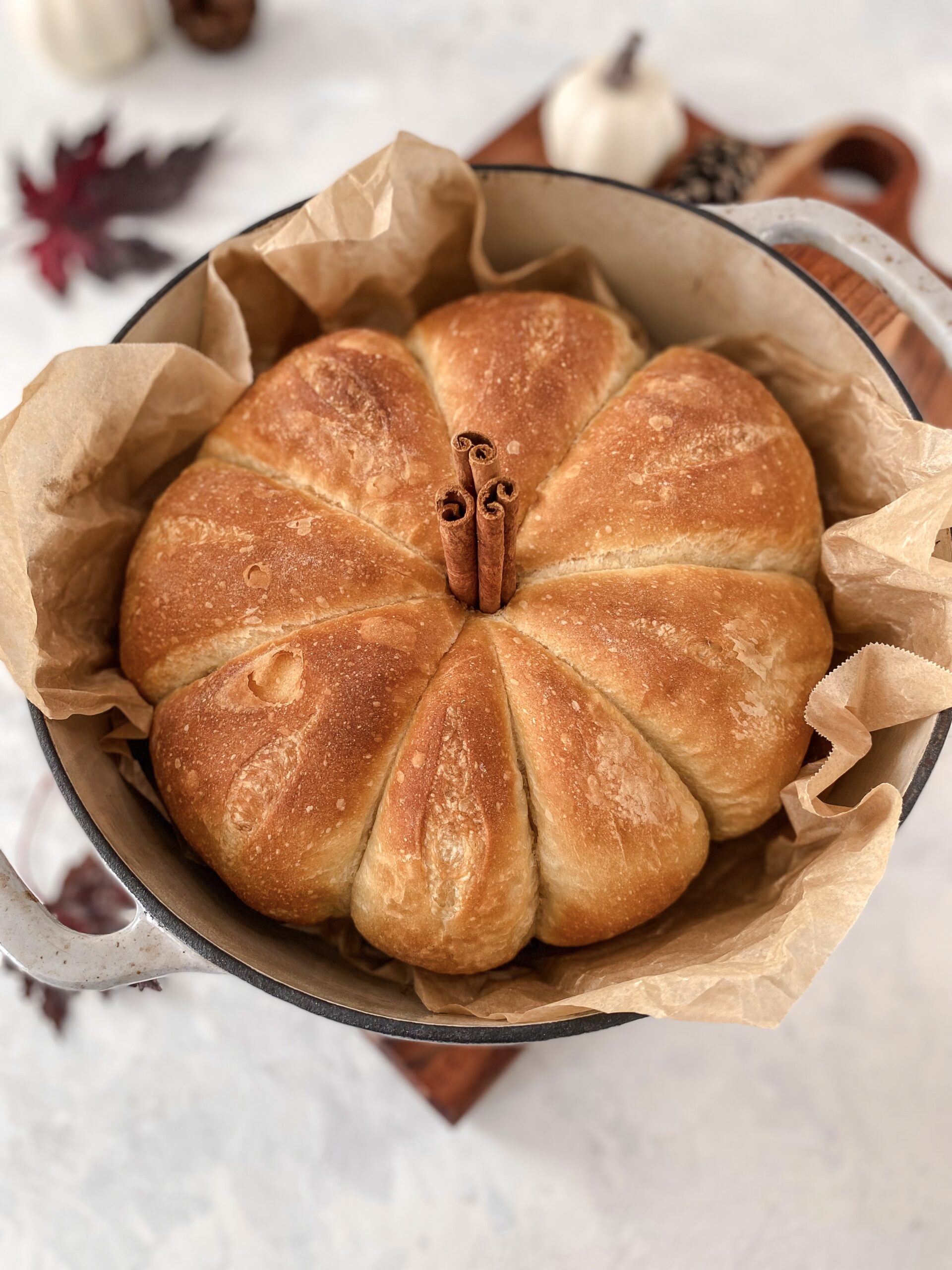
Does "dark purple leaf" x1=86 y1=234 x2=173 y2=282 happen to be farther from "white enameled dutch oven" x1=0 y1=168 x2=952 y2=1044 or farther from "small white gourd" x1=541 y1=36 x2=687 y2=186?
"small white gourd" x1=541 y1=36 x2=687 y2=186

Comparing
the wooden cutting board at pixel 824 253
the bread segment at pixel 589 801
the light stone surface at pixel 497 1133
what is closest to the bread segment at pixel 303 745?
the bread segment at pixel 589 801

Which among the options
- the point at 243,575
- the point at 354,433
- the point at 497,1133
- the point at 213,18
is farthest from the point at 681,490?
the point at 213,18

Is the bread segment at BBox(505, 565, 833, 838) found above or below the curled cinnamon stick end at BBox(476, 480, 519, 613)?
below

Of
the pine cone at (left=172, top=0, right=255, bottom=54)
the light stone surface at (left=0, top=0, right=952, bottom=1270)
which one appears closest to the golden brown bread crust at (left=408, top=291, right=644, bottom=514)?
the light stone surface at (left=0, top=0, right=952, bottom=1270)

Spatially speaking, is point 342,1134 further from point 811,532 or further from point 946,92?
point 946,92

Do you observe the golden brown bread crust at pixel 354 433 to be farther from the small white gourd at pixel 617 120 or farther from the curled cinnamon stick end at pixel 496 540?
the small white gourd at pixel 617 120

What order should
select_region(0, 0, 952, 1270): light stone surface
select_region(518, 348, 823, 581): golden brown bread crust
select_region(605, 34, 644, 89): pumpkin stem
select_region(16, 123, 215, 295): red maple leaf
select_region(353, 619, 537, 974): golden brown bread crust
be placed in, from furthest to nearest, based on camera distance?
select_region(16, 123, 215, 295): red maple leaf, select_region(605, 34, 644, 89): pumpkin stem, select_region(0, 0, 952, 1270): light stone surface, select_region(518, 348, 823, 581): golden brown bread crust, select_region(353, 619, 537, 974): golden brown bread crust

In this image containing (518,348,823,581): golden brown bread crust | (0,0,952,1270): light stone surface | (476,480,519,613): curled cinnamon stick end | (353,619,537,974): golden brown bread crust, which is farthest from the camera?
(0,0,952,1270): light stone surface
